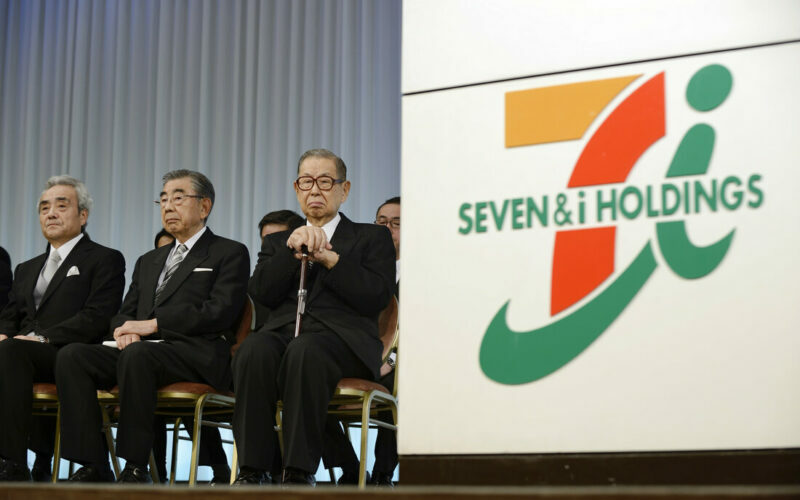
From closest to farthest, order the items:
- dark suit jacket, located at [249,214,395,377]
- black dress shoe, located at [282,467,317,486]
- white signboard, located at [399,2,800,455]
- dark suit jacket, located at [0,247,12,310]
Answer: white signboard, located at [399,2,800,455] → black dress shoe, located at [282,467,317,486] → dark suit jacket, located at [249,214,395,377] → dark suit jacket, located at [0,247,12,310]

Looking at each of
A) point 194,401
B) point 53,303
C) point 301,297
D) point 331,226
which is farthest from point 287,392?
point 53,303

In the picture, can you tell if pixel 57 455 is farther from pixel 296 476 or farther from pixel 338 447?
pixel 296 476

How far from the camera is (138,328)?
3.30 meters

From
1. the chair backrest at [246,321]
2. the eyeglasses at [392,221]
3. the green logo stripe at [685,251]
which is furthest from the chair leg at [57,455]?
the green logo stripe at [685,251]

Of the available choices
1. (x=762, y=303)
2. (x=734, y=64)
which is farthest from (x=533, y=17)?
(x=762, y=303)

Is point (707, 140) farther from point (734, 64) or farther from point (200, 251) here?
point (200, 251)

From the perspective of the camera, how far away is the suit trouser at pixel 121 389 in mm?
3027

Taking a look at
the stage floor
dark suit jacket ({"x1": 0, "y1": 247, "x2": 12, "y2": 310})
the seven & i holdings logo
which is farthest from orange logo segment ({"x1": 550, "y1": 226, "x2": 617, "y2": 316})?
dark suit jacket ({"x1": 0, "y1": 247, "x2": 12, "y2": 310})

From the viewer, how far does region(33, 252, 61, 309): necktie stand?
376 centimetres

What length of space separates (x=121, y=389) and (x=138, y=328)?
295 mm

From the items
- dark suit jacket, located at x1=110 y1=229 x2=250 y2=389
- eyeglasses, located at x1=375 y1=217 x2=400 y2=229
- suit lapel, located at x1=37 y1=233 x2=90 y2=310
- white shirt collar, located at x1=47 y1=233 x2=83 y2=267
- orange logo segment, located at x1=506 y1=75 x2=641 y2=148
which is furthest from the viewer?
eyeglasses, located at x1=375 y1=217 x2=400 y2=229

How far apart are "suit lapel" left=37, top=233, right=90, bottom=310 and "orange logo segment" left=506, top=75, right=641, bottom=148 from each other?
2.66 m

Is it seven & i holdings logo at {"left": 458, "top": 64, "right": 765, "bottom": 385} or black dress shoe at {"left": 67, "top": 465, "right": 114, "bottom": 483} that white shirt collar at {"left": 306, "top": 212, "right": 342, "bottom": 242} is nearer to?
black dress shoe at {"left": 67, "top": 465, "right": 114, "bottom": 483}

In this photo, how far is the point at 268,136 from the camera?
5582 millimetres
